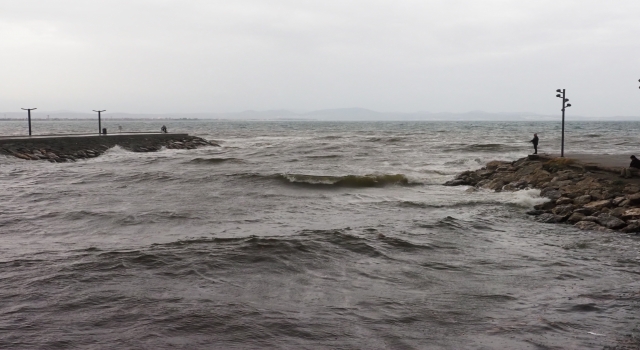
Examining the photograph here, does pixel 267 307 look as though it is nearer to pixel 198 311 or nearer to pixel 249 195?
pixel 198 311

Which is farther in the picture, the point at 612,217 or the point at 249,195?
the point at 249,195

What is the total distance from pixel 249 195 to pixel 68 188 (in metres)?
7.26

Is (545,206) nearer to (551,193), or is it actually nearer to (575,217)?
(551,193)

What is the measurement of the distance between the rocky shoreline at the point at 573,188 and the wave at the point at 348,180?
2.44 metres

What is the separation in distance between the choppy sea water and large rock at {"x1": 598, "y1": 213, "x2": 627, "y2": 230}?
708 mm

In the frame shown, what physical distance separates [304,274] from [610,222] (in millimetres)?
8537

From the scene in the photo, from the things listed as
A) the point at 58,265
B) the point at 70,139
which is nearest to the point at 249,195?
the point at 58,265

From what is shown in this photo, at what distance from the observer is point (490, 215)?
16438 mm

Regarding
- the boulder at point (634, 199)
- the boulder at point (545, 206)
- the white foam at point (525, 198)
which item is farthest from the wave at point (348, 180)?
the boulder at point (634, 199)

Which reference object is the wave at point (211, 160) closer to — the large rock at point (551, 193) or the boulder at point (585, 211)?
the large rock at point (551, 193)

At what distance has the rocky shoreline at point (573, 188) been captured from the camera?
14.2m

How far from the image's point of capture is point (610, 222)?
45.6 ft

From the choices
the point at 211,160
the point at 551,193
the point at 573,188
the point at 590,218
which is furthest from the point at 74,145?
the point at 590,218

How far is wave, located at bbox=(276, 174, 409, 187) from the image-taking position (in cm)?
2405
